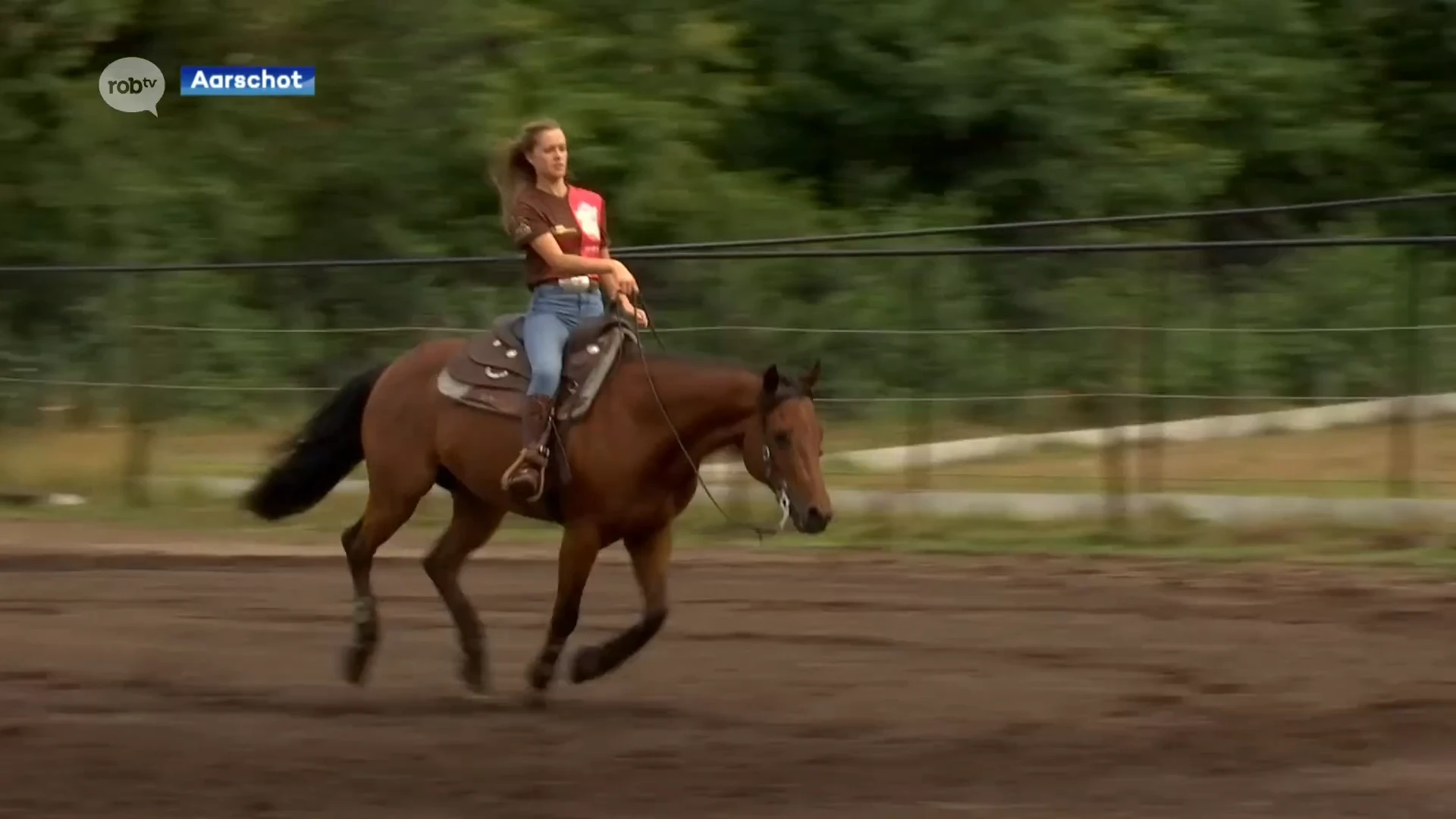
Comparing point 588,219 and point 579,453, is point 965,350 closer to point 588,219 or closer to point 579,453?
point 588,219

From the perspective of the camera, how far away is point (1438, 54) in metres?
23.1

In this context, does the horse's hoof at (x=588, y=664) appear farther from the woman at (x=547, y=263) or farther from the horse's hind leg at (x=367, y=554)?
the horse's hind leg at (x=367, y=554)

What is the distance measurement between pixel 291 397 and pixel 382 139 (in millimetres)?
5627

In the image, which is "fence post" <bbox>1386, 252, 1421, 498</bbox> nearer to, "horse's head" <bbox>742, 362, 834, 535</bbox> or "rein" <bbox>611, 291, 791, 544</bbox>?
"rein" <bbox>611, 291, 791, 544</bbox>

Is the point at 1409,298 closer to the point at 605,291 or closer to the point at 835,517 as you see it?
the point at 835,517

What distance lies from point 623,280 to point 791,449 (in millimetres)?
1203

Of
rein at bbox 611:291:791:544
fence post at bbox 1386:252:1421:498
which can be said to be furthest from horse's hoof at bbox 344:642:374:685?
fence post at bbox 1386:252:1421:498

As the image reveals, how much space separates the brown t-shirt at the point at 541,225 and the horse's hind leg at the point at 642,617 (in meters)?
1.14

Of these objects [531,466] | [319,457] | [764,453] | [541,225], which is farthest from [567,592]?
[319,457]

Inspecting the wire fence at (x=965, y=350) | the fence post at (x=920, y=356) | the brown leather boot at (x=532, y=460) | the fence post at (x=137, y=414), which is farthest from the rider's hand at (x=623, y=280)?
the fence post at (x=137, y=414)

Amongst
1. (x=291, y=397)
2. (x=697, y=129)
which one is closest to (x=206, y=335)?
(x=291, y=397)

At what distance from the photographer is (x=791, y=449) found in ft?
24.7

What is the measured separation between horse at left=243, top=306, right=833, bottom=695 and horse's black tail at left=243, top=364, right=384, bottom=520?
34 cm

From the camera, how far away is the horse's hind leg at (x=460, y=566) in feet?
27.7
